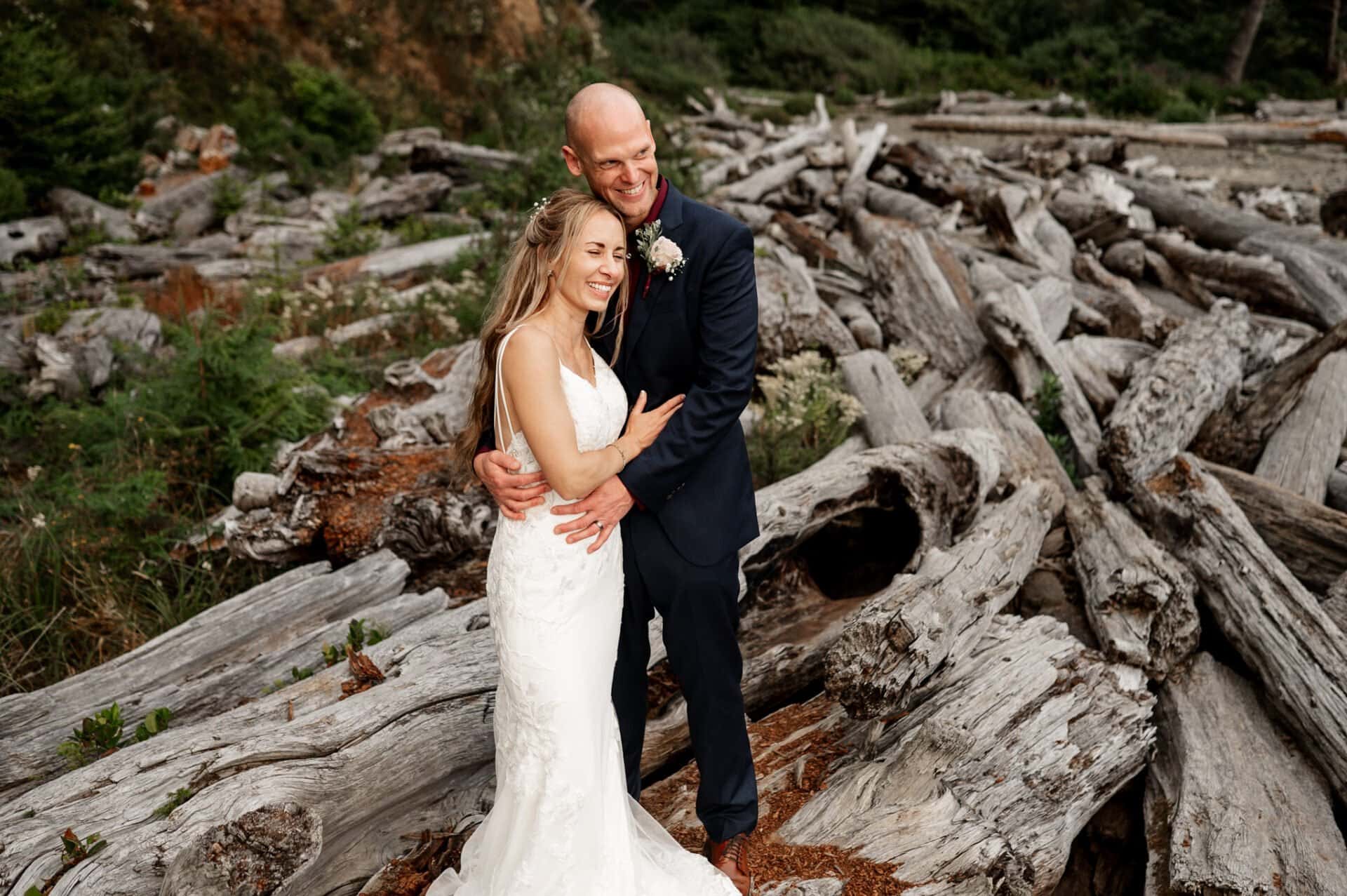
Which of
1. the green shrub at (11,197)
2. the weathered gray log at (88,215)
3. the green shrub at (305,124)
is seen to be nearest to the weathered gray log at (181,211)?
the weathered gray log at (88,215)

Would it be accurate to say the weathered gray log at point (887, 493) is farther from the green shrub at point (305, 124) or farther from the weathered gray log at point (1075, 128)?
the weathered gray log at point (1075, 128)

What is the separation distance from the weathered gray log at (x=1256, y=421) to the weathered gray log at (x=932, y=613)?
173 cm

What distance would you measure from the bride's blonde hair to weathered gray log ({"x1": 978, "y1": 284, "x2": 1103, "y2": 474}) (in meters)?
4.38

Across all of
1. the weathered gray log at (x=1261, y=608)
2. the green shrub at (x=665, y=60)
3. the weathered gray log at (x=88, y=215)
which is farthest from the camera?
the green shrub at (x=665, y=60)

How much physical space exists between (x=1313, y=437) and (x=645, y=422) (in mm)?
4835

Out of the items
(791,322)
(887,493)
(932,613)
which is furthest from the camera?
(791,322)

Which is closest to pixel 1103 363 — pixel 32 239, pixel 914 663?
pixel 914 663

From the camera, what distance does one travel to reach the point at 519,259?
3.02 metres

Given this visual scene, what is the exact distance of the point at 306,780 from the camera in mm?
3133

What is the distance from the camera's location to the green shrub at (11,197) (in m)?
10.2

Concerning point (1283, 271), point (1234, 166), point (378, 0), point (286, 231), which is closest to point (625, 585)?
point (1283, 271)

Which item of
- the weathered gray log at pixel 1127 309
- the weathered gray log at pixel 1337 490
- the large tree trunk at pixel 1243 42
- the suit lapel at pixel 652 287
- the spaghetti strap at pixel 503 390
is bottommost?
the weathered gray log at pixel 1337 490

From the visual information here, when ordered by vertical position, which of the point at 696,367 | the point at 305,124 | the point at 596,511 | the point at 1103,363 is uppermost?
the point at 305,124

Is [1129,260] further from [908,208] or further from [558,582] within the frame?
[558,582]
